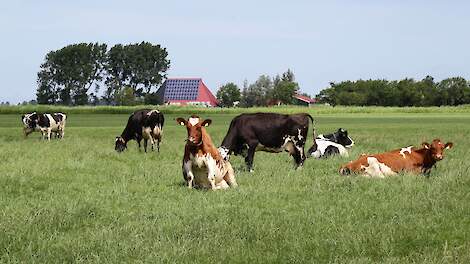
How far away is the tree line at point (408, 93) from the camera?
117625 millimetres

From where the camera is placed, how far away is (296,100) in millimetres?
140750

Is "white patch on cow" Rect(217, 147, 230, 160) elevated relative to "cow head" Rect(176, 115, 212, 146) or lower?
lower

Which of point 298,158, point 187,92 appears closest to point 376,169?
point 298,158

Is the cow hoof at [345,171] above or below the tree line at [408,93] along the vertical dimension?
below

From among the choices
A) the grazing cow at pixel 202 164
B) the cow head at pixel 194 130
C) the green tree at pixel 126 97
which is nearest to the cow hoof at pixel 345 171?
the grazing cow at pixel 202 164

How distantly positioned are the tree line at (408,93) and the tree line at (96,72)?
136ft

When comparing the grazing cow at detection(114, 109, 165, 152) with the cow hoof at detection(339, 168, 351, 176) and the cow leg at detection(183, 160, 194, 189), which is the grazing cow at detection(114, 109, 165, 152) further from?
the cow leg at detection(183, 160, 194, 189)

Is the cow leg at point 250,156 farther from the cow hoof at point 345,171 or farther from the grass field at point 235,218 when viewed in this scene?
the cow hoof at point 345,171

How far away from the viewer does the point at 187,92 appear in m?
152

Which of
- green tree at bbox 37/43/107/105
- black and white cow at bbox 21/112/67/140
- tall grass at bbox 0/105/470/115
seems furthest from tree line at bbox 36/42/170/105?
black and white cow at bbox 21/112/67/140

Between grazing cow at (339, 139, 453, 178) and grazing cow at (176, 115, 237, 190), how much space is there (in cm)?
314

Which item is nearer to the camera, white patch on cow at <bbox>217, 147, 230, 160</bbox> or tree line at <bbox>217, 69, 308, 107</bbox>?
white patch on cow at <bbox>217, 147, 230, 160</bbox>

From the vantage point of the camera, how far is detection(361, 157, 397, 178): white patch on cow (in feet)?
44.3

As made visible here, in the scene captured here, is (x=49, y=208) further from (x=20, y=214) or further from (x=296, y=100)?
(x=296, y=100)
